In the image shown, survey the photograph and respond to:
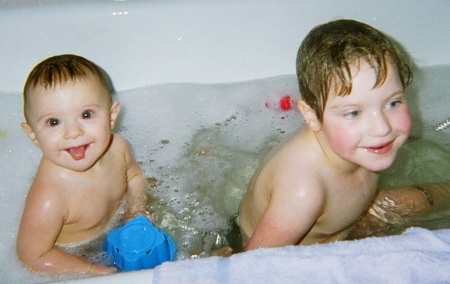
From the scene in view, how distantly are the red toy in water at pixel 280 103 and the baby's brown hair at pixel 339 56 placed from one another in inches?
23.9

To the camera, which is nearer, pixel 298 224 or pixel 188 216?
pixel 298 224

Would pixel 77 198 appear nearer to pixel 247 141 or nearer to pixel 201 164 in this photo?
pixel 201 164

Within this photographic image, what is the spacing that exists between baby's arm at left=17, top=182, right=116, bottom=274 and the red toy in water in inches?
26.2

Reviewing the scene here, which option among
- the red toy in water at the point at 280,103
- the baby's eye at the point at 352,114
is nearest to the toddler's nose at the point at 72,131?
the baby's eye at the point at 352,114

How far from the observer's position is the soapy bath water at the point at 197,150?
121cm

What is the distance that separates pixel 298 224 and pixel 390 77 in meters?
0.28

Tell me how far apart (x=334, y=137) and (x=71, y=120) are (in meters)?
0.45

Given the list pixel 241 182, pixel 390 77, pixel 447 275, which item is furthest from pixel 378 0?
pixel 447 275

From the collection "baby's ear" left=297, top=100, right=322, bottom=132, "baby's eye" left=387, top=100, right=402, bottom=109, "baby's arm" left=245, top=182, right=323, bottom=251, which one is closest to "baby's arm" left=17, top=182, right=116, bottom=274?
"baby's arm" left=245, top=182, right=323, bottom=251

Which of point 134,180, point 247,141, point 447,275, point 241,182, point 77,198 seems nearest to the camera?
point 447,275

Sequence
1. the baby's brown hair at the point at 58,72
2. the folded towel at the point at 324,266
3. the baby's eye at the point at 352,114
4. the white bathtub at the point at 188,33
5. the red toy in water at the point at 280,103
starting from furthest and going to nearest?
the red toy in water at the point at 280,103 → the white bathtub at the point at 188,33 → the baby's brown hair at the point at 58,72 → the baby's eye at the point at 352,114 → the folded towel at the point at 324,266

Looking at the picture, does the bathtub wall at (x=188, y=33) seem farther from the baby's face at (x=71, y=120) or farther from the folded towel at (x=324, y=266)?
the folded towel at (x=324, y=266)

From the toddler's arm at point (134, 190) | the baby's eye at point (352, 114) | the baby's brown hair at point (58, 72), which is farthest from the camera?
the toddler's arm at point (134, 190)

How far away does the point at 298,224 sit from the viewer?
0.90 meters
